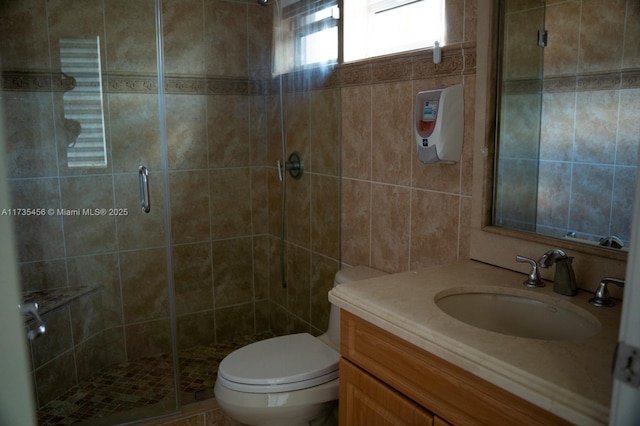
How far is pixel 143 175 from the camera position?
2.40 metres

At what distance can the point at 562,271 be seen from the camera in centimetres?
144

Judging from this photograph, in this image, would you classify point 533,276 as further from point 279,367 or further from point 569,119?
point 279,367

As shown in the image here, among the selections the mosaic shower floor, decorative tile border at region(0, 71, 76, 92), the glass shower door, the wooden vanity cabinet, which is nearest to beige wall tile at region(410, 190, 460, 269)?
the wooden vanity cabinet

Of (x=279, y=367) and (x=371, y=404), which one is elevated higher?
(x=371, y=404)

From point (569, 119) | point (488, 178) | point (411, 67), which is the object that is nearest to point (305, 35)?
point (411, 67)

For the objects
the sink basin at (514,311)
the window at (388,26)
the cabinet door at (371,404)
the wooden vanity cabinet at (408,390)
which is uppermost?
the window at (388,26)

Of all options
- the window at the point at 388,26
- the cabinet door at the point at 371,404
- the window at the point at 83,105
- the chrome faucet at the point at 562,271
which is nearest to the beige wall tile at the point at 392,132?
the window at the point at 388,26

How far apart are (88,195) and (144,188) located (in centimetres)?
24

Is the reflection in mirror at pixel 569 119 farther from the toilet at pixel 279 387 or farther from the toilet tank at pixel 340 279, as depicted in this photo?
the toilet at pixel 279 387

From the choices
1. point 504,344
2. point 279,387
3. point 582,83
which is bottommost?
point 279,387

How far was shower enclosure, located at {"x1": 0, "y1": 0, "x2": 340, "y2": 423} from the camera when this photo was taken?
2221mm

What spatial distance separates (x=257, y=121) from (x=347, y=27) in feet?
2.97

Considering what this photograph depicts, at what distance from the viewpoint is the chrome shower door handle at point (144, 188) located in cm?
240

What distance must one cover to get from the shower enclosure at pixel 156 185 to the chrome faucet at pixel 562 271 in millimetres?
1241
